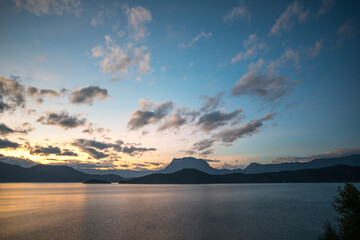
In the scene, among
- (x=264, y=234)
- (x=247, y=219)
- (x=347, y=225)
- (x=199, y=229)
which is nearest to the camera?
(x=347, y=225)

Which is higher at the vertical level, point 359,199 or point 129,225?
point 359,199

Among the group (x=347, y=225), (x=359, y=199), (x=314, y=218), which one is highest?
(x=359, y=199)

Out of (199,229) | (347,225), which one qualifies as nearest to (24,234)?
(199,229)

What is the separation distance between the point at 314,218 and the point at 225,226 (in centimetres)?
3202

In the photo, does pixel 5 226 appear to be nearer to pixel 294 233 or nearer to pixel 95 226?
pixel 95 226

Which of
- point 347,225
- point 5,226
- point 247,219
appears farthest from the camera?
point 247,219

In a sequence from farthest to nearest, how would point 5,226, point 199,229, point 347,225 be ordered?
point 5,226 < point 199,229 < point 347,225

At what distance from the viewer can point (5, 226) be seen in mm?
53469

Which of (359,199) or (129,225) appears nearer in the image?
(359,199)

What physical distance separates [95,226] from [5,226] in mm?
24463

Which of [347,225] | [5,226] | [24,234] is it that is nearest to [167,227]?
[24,234]

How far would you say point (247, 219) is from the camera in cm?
6041

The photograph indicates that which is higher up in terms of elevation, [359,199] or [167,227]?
[359,199]

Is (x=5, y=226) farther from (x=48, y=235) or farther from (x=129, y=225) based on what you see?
(x=129, y=225)
